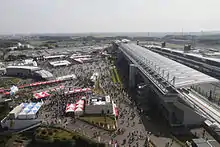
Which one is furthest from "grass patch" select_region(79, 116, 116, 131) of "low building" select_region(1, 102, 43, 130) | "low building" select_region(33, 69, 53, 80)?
"low building" select_region(33, 69, 53, 80)

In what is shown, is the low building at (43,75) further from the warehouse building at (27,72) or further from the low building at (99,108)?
the low building at (99,108)

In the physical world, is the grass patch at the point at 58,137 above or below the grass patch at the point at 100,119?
below

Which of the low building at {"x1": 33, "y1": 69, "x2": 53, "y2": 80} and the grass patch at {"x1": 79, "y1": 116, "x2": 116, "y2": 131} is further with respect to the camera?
the low building at {"x1": 33, "y1": 69, "x2": 53, "y2": 80}

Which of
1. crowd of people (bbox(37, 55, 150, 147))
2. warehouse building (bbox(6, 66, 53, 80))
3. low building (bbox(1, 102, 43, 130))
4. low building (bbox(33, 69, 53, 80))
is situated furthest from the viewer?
warehouse building (bbox(6, 66, 53, 80))

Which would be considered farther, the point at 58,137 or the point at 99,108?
the point at 99,108

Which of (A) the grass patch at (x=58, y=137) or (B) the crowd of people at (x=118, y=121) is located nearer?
(A) the grass patch at (x=58, y=137)

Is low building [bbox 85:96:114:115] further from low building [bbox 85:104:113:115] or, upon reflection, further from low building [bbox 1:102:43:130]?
low building [bbox 1:102:43:130]

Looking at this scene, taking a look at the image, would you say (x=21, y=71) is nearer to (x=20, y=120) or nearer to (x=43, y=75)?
(x=43, y=75)

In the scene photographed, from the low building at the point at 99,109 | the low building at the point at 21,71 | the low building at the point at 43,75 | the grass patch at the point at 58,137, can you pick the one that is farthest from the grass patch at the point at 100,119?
the low building at the point at 21,71

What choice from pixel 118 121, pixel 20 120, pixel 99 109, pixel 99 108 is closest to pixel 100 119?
pixel 99 109

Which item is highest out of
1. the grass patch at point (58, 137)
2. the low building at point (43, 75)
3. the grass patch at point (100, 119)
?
the low building at point (43, 75)

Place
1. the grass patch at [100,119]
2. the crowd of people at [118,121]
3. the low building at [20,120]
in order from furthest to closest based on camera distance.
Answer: the grass patch at [100,119], the low building at [20,120], the crowd of people at [118,121]

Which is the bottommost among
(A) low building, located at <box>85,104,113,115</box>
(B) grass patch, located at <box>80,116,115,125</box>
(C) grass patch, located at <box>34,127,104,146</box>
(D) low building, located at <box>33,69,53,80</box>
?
→ (C) grass patch, located at <box>34,127,104,146</box>
